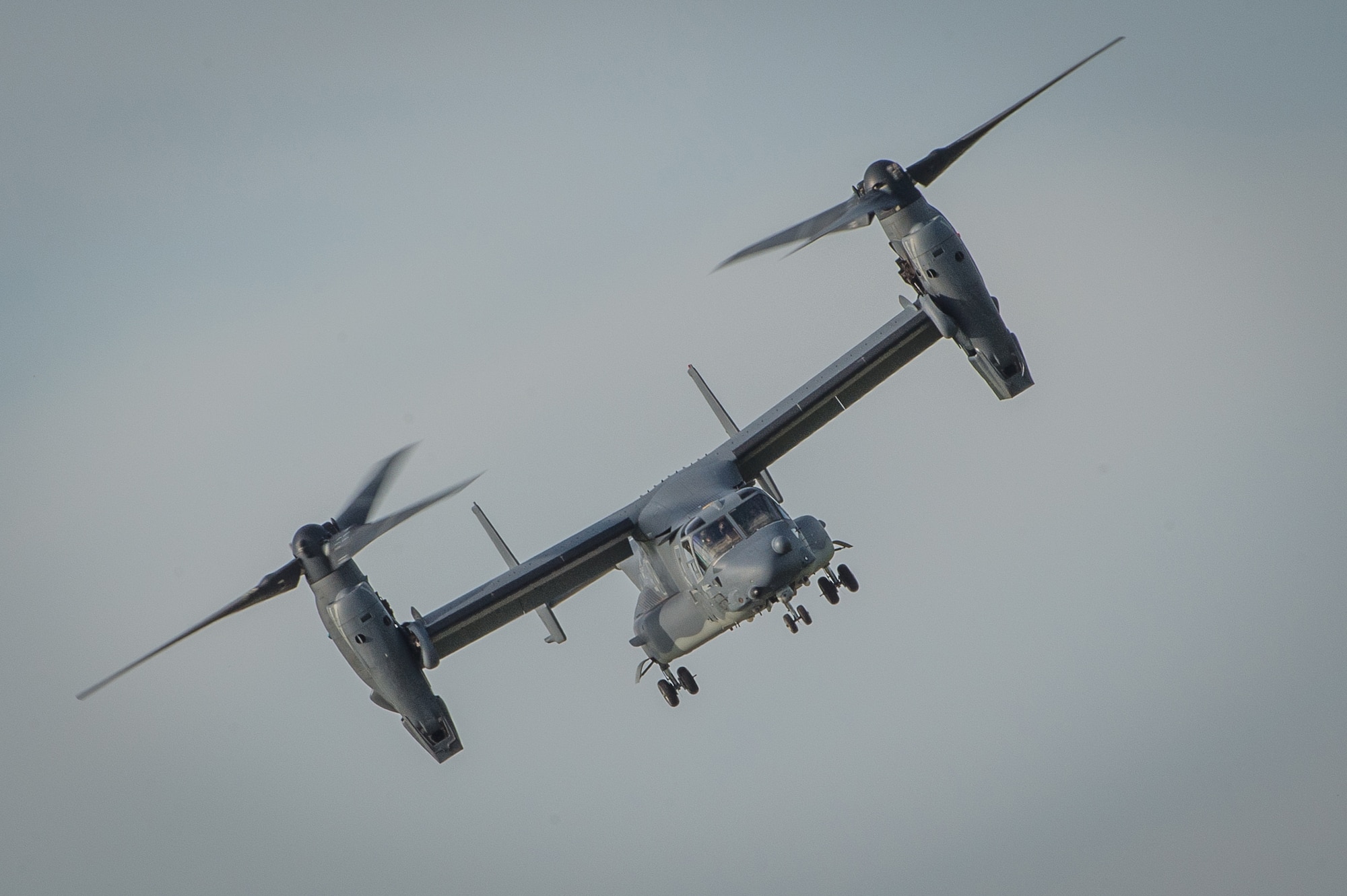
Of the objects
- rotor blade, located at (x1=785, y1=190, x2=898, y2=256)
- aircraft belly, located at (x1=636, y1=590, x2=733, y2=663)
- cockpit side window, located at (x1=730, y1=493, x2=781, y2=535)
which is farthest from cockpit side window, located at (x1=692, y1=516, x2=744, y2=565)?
rotor blade, located at (x1=785, y1=190, x2=898, y2=256)

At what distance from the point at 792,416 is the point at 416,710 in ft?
28.9

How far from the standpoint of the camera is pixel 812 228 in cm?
2569

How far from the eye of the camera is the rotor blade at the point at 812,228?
24.6 metres

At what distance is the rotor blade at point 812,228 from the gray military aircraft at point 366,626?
7821 mm

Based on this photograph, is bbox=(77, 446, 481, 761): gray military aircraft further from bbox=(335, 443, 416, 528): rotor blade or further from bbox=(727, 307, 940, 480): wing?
bbox=(727, 307, 940, 480): wing

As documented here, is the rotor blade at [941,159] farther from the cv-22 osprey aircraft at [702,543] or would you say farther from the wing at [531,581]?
the wing at [531,581]

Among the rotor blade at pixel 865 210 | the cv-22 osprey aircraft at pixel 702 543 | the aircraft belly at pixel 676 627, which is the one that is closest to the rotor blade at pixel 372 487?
the cv-22 osprey aircraft at pixel 702 543

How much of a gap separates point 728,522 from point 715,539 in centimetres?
35

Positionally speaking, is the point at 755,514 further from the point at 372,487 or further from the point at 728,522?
the point at 372,487

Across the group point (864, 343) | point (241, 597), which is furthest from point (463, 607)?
point (864, 343)

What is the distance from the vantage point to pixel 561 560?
2822 cm

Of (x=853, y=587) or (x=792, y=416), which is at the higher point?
(x=792, y=416)

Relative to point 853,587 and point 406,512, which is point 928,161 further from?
point 406,512

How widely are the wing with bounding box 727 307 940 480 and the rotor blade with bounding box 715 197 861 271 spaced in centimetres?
243
